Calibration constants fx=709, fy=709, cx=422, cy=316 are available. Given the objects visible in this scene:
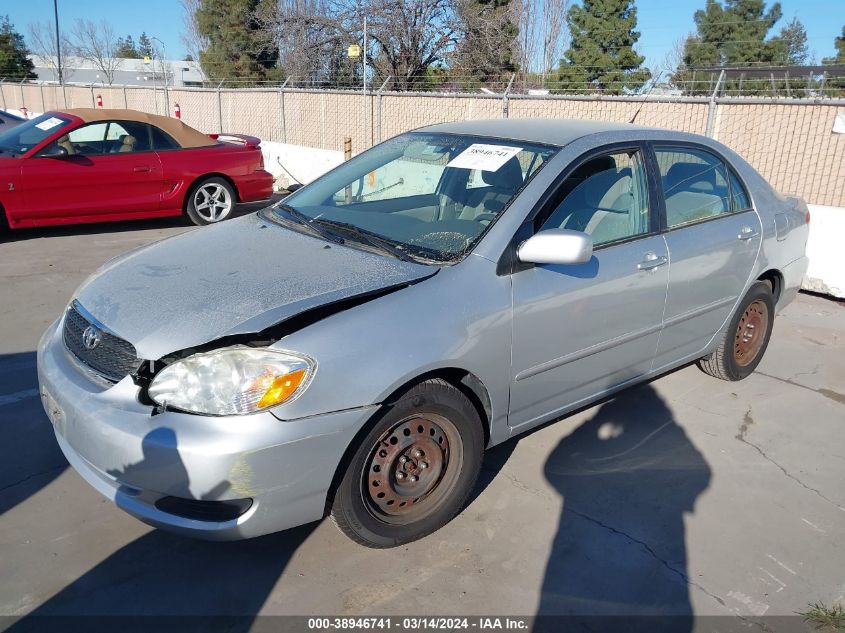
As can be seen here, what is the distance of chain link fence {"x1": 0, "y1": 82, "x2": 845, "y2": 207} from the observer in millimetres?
8680

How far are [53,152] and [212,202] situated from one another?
2029mm

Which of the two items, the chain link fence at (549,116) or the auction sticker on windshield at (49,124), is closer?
the auction sticker on windshield at (49,124)

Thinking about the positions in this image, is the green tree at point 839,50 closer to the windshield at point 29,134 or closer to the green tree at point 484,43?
the green tree at point 484,43

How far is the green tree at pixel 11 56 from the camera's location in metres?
42.9

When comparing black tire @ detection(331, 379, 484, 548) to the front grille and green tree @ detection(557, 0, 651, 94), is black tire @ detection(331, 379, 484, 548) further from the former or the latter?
green tree @ detection(557, 0, 651, 94)

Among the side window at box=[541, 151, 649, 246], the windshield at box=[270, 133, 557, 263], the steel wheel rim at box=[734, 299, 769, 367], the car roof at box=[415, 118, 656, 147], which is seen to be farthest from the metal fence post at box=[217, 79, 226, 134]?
the side window at box=[541, 151, 649, 246]

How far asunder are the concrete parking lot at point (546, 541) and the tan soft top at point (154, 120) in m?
5.12

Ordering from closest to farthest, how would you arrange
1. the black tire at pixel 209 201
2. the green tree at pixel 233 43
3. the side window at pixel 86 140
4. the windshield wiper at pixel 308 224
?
the windshield wiper at pixel 308 224
the side window at pixel 86 140
the black tire at pixel 209 201
the green tree at pixel 233 43

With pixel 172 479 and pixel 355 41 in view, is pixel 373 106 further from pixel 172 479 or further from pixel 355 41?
pixel 355 41

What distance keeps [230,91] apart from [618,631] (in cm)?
1683

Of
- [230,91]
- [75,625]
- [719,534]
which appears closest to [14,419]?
[75,625]

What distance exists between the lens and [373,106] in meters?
13.6

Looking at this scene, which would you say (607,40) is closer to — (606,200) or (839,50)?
(839,50)

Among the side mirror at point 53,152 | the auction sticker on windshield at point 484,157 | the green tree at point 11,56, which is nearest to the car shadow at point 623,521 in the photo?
the auction sticker on windshield at point 484,157
